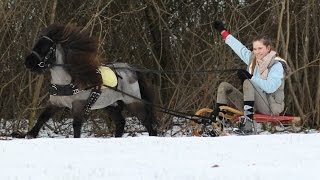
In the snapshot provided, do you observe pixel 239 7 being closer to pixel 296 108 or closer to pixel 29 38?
pixel 296 108

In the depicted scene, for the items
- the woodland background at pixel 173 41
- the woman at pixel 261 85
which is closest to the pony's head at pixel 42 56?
the woman at pixel 261 85

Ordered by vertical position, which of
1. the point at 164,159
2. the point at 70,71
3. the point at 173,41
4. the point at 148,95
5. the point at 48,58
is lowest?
the point at 164,159

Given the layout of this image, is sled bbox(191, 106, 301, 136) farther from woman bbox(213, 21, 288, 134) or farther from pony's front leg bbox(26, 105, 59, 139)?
pony's front leg bbox(26, 105, 59, 139)

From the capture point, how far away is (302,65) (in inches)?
446

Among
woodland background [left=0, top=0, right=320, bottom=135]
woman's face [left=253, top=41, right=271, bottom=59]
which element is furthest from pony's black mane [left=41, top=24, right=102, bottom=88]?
woodland background [left=0, top=0, right=320, bottom=135]

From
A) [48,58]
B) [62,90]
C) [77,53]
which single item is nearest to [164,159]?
[62,90]

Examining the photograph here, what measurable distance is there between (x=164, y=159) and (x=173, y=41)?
731 centimetres

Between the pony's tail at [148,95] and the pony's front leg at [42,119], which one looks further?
the pony's tail at [148,95]

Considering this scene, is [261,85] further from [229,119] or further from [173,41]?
[173,41]

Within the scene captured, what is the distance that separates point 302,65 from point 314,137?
219 inches

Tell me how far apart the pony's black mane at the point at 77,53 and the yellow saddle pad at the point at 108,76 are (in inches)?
A: 4.5

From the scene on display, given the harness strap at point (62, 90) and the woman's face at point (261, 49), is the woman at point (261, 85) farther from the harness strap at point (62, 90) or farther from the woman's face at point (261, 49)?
the harness strap at point (62, 90)

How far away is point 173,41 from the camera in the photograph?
11.8m

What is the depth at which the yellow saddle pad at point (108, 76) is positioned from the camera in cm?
770
